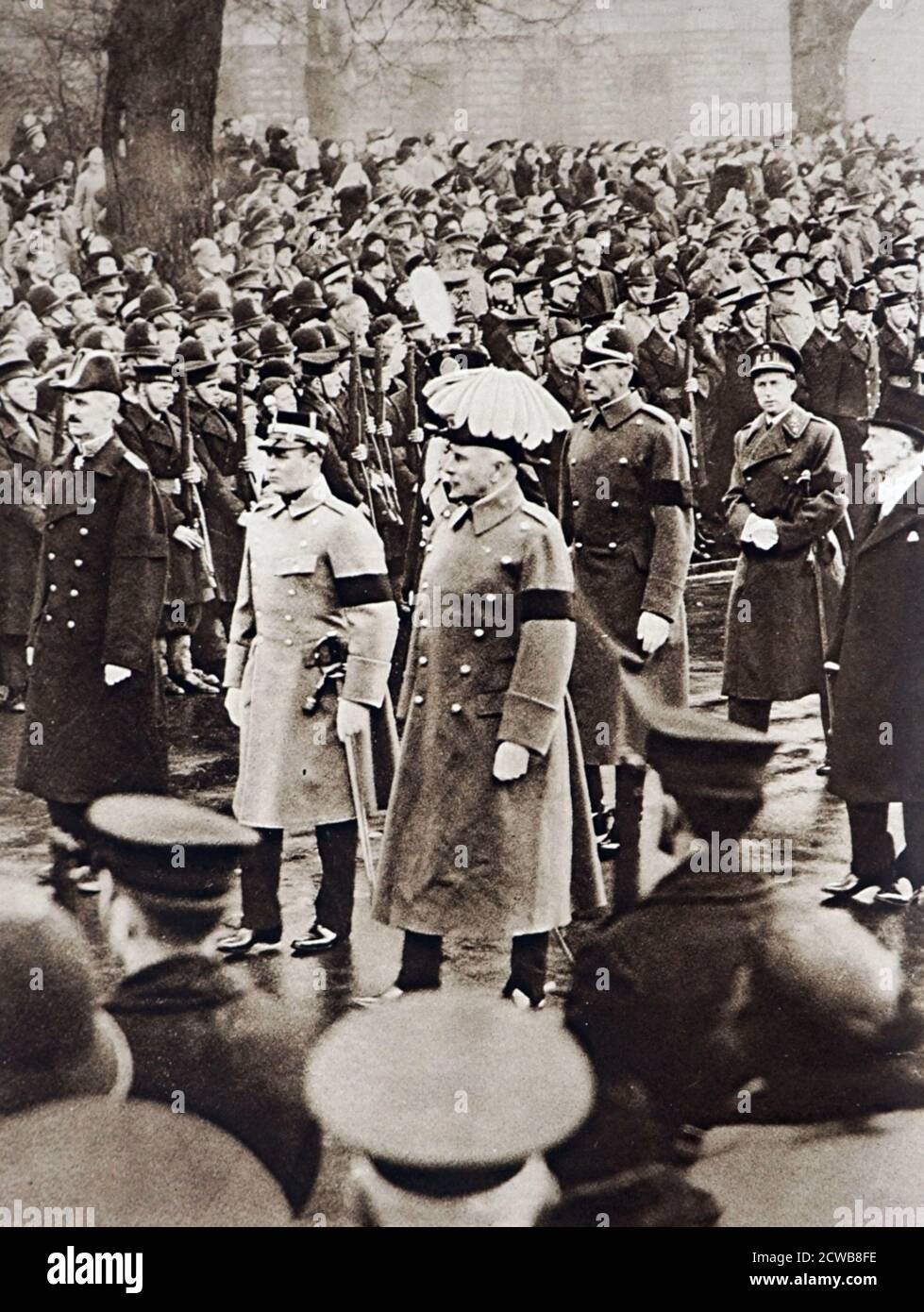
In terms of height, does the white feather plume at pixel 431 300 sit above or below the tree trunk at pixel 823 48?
below

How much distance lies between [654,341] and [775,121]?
2.72ft

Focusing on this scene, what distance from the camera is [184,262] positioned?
4410 millimetres

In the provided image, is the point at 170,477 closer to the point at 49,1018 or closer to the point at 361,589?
the point at 361,589

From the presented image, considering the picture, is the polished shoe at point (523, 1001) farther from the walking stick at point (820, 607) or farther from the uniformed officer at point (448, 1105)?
the walking stick at point (820, 607)

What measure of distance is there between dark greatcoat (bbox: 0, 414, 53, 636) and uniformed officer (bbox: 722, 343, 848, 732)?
7.18 ft

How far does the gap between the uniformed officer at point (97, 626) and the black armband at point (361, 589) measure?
1.99 feet

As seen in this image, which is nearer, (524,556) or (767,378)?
(524,556)

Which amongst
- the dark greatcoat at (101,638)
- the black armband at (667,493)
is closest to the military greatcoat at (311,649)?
the dark greatcoat at (101,638)

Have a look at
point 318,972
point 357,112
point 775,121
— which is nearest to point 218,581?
point 318,972

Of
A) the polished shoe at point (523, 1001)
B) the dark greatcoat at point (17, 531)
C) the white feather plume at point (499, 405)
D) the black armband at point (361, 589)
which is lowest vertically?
the polished shoe at point (523, 1001)

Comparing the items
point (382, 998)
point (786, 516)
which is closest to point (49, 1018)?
point (382, 998)

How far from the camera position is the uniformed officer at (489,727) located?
158 inches

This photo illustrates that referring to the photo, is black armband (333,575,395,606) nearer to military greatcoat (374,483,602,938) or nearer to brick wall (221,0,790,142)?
military greatcoat (374,483,602,938)
